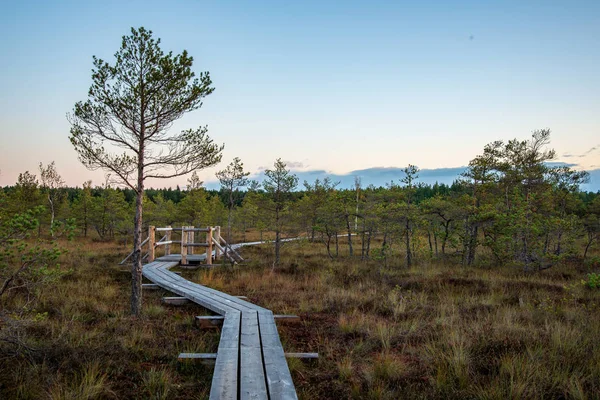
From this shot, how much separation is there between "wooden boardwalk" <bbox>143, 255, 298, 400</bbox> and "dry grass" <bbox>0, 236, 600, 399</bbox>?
38cm

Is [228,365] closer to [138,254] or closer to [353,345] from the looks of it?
[353,345]

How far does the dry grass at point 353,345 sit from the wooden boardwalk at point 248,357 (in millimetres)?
377

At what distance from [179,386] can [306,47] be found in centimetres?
1874

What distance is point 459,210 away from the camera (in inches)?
637

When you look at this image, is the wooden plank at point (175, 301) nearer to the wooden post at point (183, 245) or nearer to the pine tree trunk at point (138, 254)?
the pine tree trunk at point (138, 254)

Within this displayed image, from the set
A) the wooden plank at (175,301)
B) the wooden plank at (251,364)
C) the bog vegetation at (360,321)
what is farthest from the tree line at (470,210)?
the wooden plank at (251,364)

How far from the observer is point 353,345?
5914 millimetres

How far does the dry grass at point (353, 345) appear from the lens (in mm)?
4195

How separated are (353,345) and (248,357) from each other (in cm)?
215

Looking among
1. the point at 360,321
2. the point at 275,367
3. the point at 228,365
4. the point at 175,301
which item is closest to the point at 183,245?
the point at 175,301

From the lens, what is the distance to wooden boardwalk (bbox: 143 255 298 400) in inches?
147

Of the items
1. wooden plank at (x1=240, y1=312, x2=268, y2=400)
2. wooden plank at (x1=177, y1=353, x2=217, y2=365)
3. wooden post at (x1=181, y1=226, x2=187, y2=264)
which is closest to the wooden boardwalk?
wooden plank at (x1=240, y1=312, x2=268, y2=400)

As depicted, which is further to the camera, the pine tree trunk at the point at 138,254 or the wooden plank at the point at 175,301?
the wooden plank at the point at 175,301

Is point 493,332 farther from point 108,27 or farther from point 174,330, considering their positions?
point 108,27
